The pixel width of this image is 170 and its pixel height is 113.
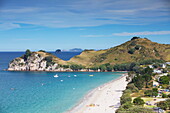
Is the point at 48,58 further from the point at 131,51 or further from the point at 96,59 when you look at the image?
the point at 131,51

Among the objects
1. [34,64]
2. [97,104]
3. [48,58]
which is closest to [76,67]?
[48,58]

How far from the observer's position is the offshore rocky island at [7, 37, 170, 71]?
6422 inches

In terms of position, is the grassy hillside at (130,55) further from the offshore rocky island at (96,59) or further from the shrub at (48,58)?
the shrub at (48,58)

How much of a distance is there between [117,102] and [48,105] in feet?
62.0

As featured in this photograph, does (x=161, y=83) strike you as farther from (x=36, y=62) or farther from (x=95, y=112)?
(x=36, y=62)

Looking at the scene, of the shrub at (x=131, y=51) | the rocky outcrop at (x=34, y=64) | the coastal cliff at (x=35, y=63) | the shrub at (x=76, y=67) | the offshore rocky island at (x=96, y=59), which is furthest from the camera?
the shrub at (x=131, y=51)

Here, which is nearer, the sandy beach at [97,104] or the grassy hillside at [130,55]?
the sandy beach at [97,104]

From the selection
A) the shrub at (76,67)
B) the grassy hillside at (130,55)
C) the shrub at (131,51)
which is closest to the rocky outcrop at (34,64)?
the shrub at (76,67)

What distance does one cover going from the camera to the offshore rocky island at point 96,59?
163125mm

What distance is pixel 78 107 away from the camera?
2322 inches

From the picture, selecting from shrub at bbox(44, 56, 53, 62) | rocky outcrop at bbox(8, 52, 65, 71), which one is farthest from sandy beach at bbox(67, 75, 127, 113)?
shrub at bbox(44, 56, 53, 62)

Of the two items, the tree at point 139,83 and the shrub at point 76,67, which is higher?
the shrub at point 76,67

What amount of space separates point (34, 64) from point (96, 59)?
53591mm

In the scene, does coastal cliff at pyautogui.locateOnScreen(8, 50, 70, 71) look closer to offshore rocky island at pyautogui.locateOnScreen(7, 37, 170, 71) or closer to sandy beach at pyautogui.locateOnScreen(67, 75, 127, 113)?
offshore rocky island at pyautogui.locateOnScreen(7, 37, 170, 71)
